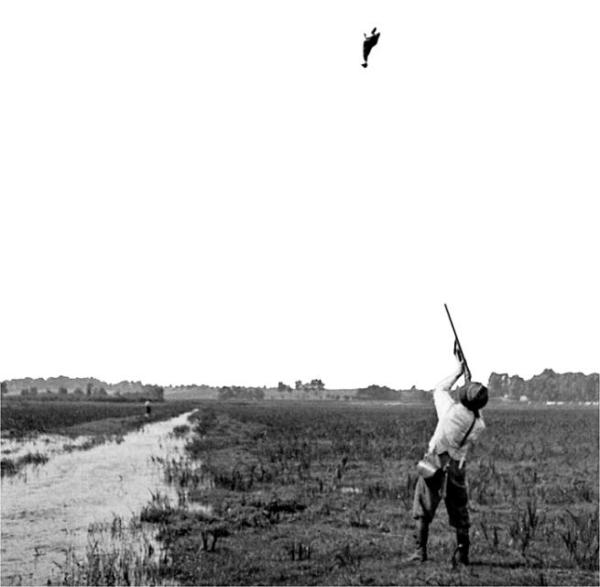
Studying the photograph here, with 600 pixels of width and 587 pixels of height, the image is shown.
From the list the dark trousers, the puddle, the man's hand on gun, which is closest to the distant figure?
the man's hand on gun

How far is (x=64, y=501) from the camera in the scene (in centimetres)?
1407

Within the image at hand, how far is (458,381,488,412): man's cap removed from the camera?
7.96 m

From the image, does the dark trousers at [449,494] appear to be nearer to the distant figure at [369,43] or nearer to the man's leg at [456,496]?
the man's leg at [456,496]

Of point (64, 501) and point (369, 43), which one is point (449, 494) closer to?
point (369, 43)

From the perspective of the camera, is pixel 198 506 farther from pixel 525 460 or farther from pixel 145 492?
pixel 525 460

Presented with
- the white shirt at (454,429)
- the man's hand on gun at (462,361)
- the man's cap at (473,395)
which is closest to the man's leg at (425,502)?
the white shirt at (454,429)

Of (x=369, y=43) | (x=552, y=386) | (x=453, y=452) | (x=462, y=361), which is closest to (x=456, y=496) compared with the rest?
(x=453, y=452)

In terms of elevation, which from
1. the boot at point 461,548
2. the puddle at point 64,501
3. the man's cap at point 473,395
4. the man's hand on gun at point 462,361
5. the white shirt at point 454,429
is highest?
the man's hand on gun at point 462,361

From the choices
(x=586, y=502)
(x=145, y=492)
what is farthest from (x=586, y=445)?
(x=145, y=492)

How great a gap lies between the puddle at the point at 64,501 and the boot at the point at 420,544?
14.0 feet

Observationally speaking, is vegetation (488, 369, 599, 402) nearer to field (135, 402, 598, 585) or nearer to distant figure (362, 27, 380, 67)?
field (135, 402, 598, 585)

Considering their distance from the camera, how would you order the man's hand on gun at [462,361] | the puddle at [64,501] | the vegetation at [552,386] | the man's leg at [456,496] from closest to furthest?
the man's leg at [456,496], the man's hand on gun at [462,361], the puddle at [64,501], the vegetation at [552,386]

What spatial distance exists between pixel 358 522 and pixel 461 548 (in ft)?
10.3

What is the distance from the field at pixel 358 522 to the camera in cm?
844
